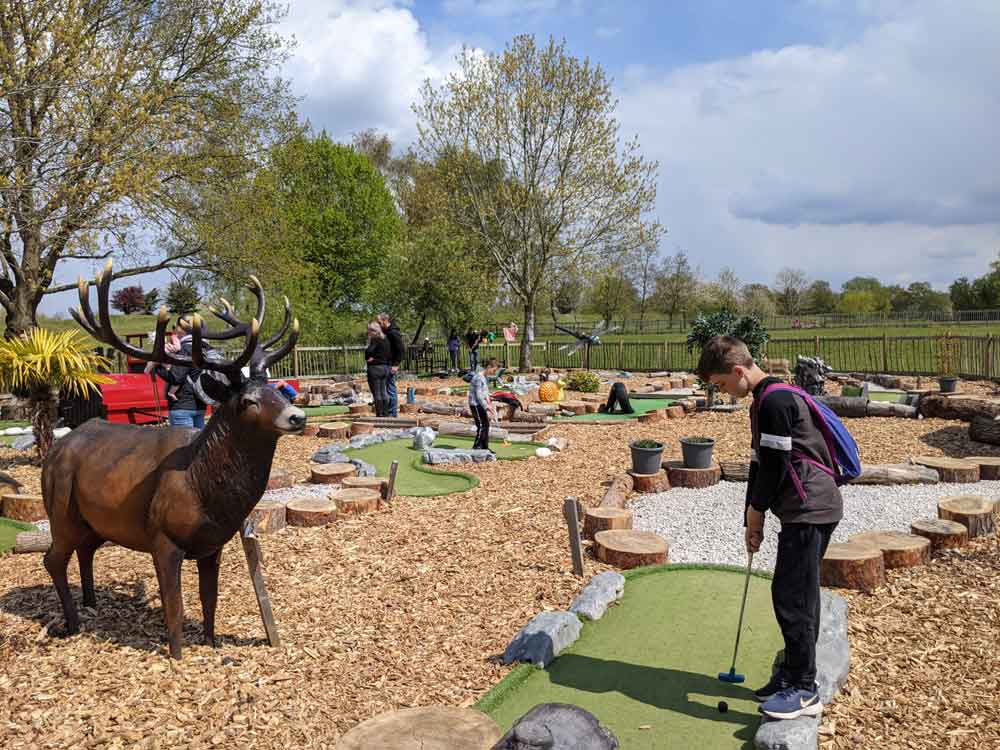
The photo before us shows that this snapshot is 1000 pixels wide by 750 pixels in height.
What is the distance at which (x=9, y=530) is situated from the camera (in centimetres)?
633

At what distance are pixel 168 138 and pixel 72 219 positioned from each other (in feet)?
9.97

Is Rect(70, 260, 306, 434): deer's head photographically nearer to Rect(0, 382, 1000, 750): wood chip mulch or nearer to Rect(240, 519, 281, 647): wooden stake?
Rect(240, 519, 281, 647): wooden stake

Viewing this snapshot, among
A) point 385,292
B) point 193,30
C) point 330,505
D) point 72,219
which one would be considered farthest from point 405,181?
Answer: point 330,505

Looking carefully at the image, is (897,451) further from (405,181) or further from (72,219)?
(405,181)

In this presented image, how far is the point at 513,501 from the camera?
727 centimetres

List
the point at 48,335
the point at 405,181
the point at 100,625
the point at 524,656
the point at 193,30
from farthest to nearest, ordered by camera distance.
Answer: the point at 405,181
the point at 193,30
the point at 48,335
the point at 100,625
the point at 524,656

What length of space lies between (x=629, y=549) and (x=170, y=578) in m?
3.21

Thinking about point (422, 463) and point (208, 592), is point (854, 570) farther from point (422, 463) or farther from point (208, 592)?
point (422, 463)

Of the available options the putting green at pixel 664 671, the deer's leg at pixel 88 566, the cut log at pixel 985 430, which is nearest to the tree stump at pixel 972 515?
the putting green at pixel 664 671

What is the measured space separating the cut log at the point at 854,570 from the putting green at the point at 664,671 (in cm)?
53

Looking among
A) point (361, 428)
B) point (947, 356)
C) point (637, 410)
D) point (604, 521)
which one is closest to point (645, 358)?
point (947, 356)

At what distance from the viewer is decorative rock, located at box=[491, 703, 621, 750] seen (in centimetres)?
243

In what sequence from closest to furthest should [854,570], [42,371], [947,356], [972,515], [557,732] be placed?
[557,732], [854,570], [972,515], [42,371], [947,356]

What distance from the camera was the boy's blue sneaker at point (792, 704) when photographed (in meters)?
2.93
